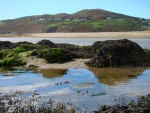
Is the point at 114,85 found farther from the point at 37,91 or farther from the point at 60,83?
the point at 37,91

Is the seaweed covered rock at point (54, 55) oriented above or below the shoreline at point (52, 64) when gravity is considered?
above

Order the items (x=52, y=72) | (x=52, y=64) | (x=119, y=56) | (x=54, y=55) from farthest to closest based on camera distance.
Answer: (x=54, y=55) → (x=52, y=64) → (x=119, y=56) → (x=52, y=72)

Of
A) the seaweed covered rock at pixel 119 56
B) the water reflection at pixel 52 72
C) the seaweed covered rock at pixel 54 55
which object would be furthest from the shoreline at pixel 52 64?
the water reflection at pixel 52 72

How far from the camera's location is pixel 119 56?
1547cm

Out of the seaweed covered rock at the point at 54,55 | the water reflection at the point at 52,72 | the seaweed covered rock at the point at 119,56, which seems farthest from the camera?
the seaweed covered rock at the point at 54,55

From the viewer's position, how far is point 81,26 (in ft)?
324

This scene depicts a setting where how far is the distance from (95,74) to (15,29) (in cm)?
10699

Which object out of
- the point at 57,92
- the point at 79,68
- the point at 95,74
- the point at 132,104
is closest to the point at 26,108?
the point at 57,92

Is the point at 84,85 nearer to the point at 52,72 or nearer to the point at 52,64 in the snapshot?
the point at 52,72

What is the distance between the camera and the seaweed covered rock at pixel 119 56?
1498 cm

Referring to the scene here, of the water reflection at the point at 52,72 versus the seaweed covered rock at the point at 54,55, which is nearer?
the water reflection at the point at 52,72

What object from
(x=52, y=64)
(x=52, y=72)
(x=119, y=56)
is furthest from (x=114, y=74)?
(x=52, y=64)

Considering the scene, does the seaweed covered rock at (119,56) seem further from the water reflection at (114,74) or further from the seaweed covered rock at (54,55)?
the seaweed covered rock at (54,55)

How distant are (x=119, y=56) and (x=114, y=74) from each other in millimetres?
3110
